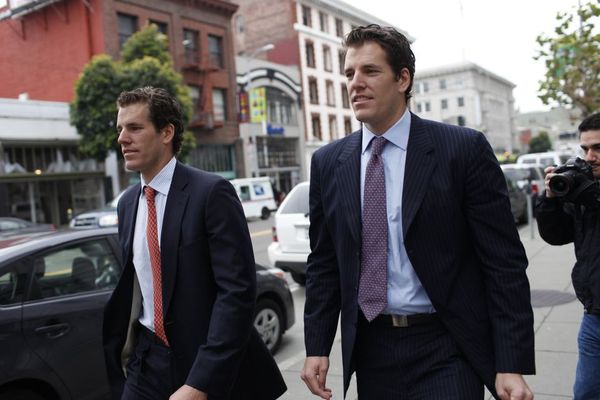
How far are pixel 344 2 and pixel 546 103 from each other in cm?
4048

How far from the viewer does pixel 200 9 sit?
34938 mm

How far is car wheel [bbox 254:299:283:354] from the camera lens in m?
5.76

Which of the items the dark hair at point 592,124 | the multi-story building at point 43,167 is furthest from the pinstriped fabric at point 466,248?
the multi-story building at point 43,167

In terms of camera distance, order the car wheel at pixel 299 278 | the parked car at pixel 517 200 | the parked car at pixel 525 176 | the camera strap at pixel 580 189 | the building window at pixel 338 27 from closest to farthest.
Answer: the camera strap at pixel 580 189 → the car wheel at pixel 299 278 → the parked car at pixel 517 200 → the parked car at pixel 525 176 → the building window at pixel 338 27

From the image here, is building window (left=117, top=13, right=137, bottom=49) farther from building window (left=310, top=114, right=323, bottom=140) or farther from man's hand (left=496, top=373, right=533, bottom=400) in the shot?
man's hand (left=496, top=373, right=533, bottom=400)

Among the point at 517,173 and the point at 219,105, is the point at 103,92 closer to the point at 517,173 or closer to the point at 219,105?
the point at 219,105

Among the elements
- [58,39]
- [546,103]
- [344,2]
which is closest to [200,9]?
[58,39]

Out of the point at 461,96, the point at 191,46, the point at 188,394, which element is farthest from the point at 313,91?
the point at 461,96

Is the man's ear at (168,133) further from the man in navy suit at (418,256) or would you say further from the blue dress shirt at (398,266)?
the blue dress shirt at (398,266)

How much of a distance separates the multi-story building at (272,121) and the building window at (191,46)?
12.4 ft

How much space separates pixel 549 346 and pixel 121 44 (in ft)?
91.9

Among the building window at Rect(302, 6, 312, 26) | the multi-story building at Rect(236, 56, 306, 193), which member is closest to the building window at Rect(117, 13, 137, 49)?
the multi-story building at Rect(236, 56, 306, 193)

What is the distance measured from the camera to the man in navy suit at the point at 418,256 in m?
2.09

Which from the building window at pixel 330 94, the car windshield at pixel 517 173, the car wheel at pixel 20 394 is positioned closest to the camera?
the car wheel at pixel 20 394
